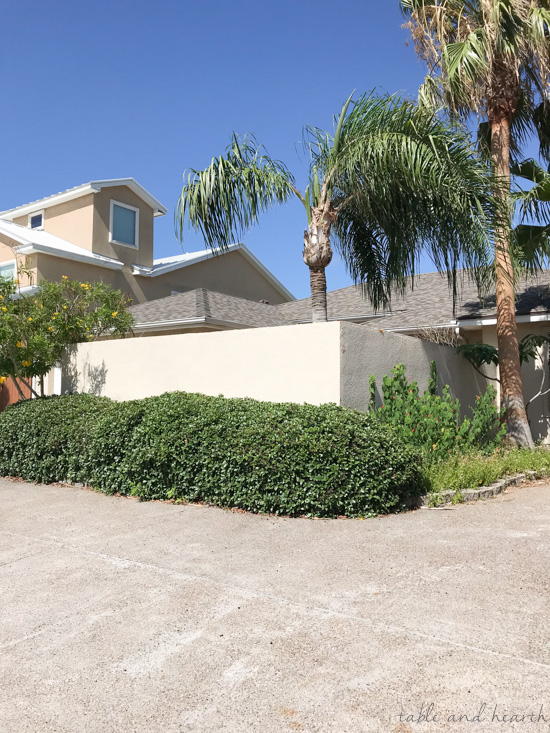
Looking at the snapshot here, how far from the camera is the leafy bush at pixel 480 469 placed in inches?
325

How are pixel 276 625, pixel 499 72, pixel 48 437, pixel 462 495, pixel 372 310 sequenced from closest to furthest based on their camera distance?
pixel 276 625 < pixel 462 495 < pixel 48 437 < pixel 499 72 < pixel 372 310

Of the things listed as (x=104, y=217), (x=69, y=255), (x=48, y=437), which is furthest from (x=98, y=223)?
(x=48, y=437)

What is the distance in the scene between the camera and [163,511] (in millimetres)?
7727

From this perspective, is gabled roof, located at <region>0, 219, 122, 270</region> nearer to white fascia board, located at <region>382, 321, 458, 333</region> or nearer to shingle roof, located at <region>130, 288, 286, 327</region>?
shingle roof, located at <region>130, 288, 286, 327</region>

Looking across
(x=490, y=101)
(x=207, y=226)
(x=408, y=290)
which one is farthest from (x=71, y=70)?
(x=408, y=290)

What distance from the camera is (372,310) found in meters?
16.2

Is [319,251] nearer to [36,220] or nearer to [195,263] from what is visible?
[195,263]

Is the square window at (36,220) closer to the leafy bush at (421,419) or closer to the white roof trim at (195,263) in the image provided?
the white roof trim at (195,263)

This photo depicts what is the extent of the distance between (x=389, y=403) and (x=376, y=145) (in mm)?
3887

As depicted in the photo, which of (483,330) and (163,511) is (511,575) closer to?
(163,511)

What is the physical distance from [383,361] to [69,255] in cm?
1325

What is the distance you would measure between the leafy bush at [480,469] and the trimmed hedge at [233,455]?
534 mm

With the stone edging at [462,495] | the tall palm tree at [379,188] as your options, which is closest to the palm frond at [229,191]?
the tall palm tree at [379,188]

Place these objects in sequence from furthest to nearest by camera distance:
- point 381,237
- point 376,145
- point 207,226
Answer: point 381,237 → point 207,226 → point 376,145
